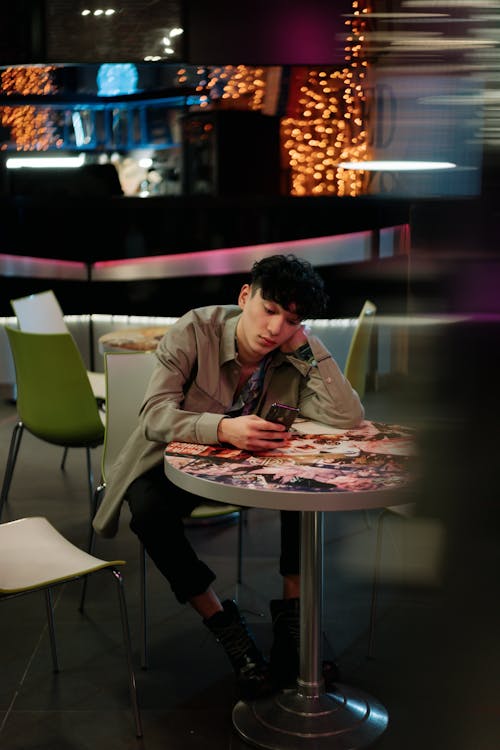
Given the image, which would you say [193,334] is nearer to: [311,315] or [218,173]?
[311,315]

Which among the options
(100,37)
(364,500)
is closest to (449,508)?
(364,500)

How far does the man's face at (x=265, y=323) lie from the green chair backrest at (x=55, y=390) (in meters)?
1.11

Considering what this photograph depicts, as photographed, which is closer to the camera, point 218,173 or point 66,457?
point 66,457

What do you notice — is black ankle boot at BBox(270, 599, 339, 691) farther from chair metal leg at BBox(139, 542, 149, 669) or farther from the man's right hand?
the man's right hand

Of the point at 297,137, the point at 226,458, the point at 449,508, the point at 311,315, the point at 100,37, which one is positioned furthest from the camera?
the point at 297,137

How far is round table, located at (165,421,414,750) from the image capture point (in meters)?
2.09

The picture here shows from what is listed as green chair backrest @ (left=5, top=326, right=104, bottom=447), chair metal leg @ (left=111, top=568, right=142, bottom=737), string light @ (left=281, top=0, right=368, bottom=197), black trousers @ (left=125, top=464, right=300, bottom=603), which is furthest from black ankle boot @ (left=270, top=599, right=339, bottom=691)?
string light @ (left=281, top=0, right=368, bottom=197)

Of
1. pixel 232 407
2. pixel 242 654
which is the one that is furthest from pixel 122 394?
pixel 242 654

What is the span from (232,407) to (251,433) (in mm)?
382

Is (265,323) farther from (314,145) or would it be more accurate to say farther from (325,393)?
(314,145)

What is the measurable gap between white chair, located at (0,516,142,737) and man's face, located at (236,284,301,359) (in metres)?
0.68

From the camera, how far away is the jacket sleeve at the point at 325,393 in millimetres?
2691

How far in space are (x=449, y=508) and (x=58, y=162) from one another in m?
6.95

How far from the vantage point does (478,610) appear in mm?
354
